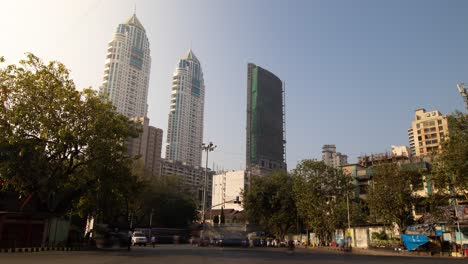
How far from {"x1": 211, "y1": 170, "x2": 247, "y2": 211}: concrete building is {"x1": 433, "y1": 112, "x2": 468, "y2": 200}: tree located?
87.3m

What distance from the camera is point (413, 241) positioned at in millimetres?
36719

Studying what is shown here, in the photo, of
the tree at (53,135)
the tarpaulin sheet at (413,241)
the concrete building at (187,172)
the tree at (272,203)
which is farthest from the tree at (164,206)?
the concrete building at (187,172)

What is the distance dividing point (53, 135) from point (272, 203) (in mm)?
39974

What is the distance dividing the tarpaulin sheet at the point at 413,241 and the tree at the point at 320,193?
458 inches

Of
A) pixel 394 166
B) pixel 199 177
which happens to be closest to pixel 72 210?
pixel 394 166

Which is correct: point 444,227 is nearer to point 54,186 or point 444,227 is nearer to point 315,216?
Answer: point 315,216

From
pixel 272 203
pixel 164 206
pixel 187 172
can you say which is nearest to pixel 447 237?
pixel 272 203

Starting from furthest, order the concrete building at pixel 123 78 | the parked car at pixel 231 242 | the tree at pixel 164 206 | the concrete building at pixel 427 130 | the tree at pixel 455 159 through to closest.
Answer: the concrete building at pixel 123 78 → the concrete building at pixel 427 130 → the tree at pixel 164 206 → the parked car at pixel 231 242 → the tree at pixel 455 159

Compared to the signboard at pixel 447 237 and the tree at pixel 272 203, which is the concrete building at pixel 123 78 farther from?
the signboard at pixel 447 237

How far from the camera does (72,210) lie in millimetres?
33625

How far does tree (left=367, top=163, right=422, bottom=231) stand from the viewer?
134 ft

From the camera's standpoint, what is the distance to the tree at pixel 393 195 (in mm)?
40906

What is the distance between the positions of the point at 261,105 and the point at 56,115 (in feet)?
445

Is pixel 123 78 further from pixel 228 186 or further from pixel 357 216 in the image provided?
pixel 357 216
